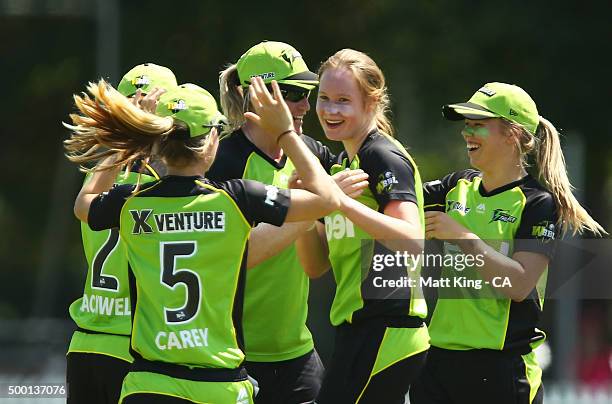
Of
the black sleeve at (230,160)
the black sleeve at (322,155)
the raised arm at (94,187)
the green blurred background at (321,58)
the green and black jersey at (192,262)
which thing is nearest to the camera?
the green and black jersey at (192,262)

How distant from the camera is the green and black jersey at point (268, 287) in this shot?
4.68 meters

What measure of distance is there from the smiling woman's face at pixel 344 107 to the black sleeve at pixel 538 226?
2.56ft

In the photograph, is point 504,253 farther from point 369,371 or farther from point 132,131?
point 132,131

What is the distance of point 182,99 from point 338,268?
98cm

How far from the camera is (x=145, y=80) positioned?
16.7 ft

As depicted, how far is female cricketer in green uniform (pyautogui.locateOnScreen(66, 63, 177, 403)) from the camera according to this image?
478 centimetres

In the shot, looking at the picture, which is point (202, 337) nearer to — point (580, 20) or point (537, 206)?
point (537, 206)

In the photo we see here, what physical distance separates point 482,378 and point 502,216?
2.20 feet

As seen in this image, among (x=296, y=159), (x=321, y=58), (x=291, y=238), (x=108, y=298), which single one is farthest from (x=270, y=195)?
(x=321, y=58)

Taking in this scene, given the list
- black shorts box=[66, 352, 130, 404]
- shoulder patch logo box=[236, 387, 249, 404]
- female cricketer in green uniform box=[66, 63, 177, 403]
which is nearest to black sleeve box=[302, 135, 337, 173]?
female cricketer in green uniform box=[66, 63, 177, 403]

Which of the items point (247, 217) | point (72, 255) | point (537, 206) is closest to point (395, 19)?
point (72, 255)

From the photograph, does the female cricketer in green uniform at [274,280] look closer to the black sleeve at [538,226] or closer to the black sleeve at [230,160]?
the black sleeve at [230,160]

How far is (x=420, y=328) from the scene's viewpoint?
174 inches

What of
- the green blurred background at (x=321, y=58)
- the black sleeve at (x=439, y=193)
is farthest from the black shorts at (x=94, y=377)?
the green blurred background at (x=321, y=58)
